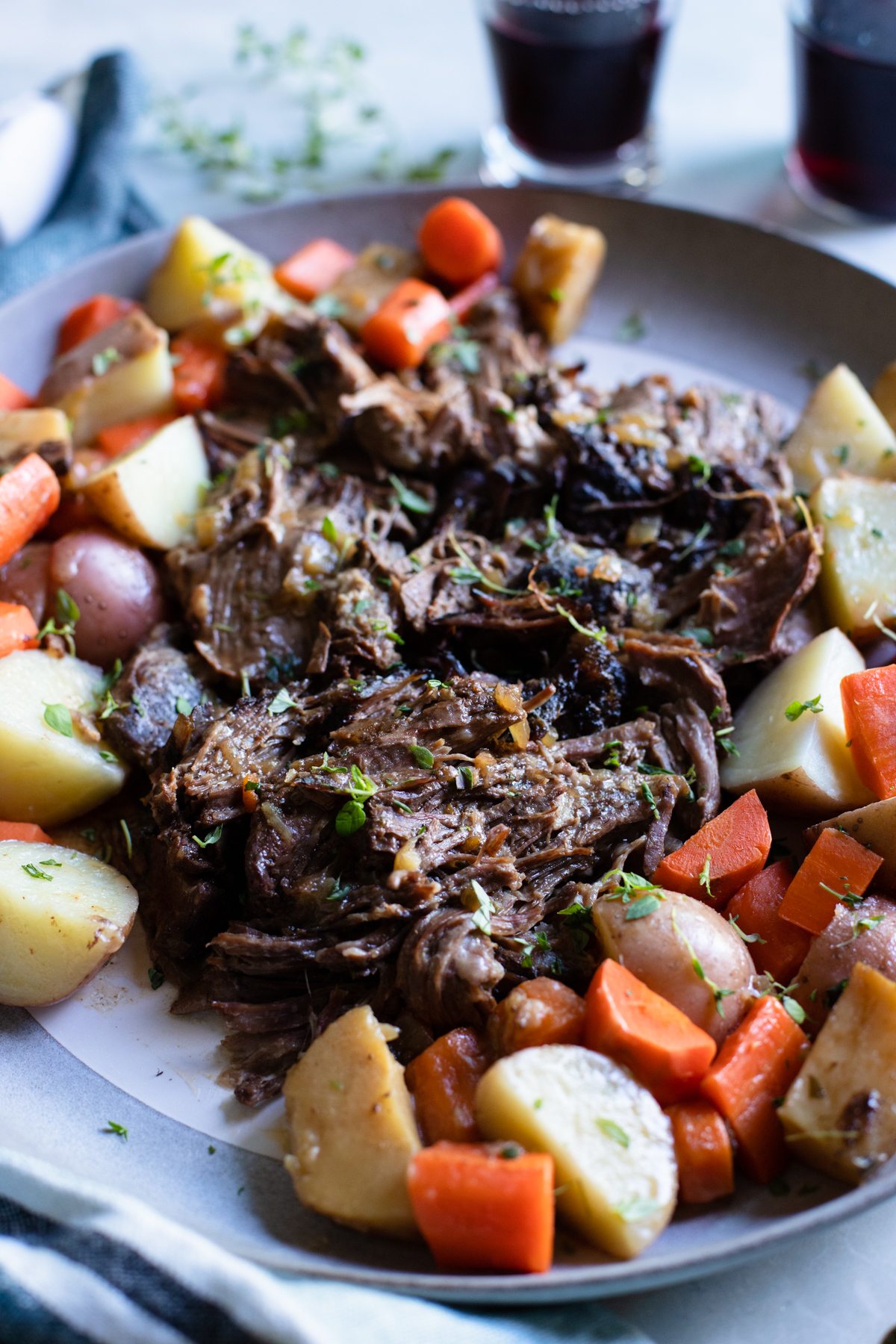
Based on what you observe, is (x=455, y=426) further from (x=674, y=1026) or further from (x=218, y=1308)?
(x=218, y=1308)

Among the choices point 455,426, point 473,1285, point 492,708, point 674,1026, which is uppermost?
point 455,426

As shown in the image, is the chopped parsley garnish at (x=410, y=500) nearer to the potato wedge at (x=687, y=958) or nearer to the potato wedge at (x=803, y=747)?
the potato wedge at (x=803, y=747)

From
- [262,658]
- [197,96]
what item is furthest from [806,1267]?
[197,96]

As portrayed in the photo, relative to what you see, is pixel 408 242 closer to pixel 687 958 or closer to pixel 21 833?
pixel 21 833

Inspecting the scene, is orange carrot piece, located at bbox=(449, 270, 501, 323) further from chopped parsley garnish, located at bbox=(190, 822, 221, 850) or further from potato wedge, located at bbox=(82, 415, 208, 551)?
chopped parsley garnish, located at bbox=(190, 822, 221, 850)

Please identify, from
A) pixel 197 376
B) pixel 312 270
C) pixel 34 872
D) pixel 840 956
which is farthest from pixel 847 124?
pixel 34 872
